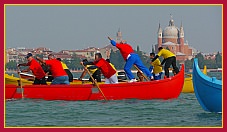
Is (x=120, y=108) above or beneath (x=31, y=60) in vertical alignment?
beneath

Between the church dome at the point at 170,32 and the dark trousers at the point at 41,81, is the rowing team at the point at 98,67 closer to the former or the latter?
the dark trousers at the point at 41,81

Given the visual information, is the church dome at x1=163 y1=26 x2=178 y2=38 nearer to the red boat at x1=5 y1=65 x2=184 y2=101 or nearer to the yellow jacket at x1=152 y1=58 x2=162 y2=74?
the yellow jacket at x1=152 y1=58 x2=162 y2=74

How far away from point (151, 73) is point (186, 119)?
Answer: 5.96 m

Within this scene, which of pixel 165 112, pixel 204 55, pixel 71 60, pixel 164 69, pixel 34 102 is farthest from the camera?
pixel 204 55

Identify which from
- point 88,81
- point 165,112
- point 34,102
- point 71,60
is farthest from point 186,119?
point 71,60

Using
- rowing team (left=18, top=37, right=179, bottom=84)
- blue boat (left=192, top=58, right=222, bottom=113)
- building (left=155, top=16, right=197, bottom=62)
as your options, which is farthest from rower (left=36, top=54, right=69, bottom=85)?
building (left=155, top=16, right=197, bottom=62)

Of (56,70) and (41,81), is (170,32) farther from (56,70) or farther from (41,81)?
(56,70)

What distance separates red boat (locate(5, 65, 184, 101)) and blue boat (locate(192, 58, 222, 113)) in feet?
8.84

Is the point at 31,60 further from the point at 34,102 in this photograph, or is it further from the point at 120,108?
the point at 120,108

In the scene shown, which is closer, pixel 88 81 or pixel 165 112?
pixel 165 112

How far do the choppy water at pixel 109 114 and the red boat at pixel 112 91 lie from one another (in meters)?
0.33

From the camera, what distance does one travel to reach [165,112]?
14.1m

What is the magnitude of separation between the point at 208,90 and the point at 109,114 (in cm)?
230

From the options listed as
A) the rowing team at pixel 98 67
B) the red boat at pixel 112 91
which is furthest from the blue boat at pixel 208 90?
the rowing team at pixel 98 67
